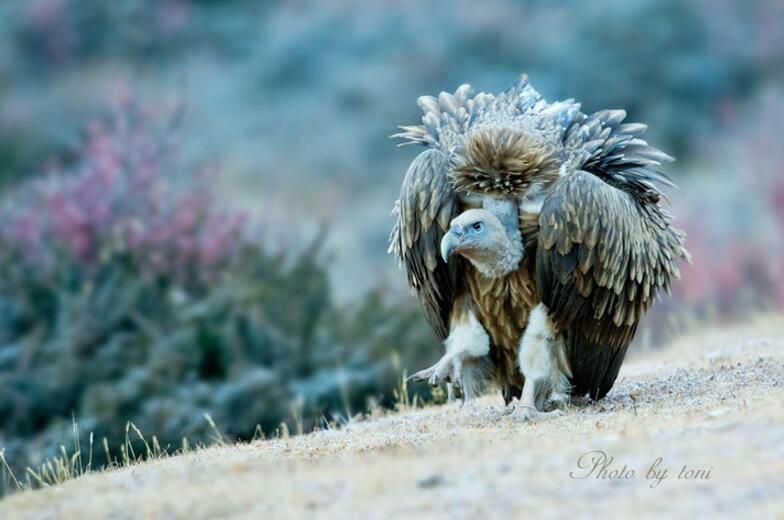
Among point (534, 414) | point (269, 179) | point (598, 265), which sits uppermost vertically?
point (269, 179)

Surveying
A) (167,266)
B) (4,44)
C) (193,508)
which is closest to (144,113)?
(167,266)

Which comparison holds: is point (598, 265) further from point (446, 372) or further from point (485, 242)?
point (446, 372)

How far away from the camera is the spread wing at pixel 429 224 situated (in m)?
7.54

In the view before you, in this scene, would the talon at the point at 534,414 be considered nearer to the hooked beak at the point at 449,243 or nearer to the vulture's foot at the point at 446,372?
the vulture's foot at the point at 446,372

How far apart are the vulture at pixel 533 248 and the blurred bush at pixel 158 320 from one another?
379 centimetres

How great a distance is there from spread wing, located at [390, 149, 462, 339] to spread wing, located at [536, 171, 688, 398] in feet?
1.88

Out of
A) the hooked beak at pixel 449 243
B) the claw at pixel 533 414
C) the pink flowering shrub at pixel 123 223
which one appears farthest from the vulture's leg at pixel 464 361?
the pink flowering shrub at pixel 123 223

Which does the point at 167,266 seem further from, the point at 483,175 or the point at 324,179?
the point at 324,179

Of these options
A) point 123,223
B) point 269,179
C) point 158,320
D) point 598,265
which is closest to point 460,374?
point 598,265

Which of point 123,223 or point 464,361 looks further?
point 123,223

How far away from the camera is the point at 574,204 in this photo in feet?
23.6

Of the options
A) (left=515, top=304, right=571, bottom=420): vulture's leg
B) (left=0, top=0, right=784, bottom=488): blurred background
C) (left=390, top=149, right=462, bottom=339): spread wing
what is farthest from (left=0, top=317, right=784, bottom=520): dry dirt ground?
(left=0, top=0, right=784, bottom=488): blurred background
